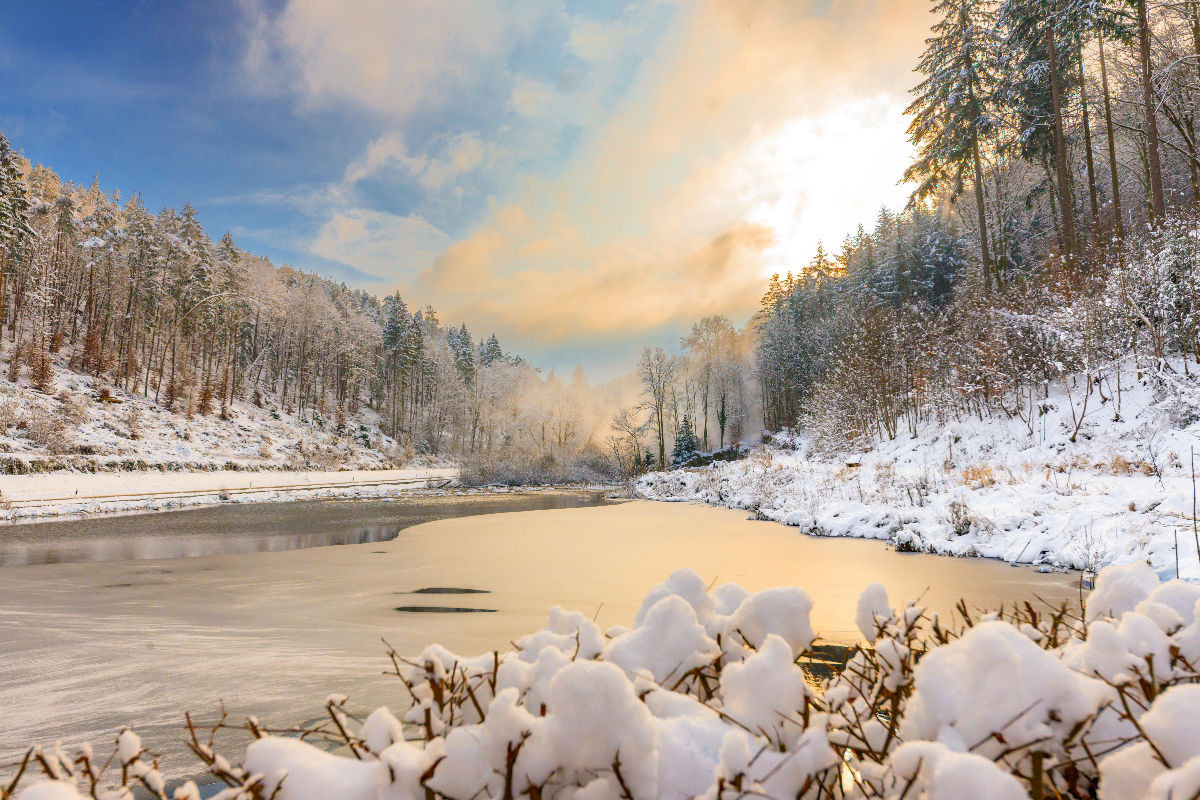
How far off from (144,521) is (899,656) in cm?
1481

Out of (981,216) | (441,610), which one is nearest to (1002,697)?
(441,610)

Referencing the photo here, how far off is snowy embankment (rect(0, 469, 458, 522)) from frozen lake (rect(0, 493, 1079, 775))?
15.2 ft

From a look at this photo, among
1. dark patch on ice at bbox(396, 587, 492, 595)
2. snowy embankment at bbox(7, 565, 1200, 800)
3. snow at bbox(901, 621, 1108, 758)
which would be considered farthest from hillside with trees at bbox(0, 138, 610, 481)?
snow at bbox(901, 621, 1108, 758)

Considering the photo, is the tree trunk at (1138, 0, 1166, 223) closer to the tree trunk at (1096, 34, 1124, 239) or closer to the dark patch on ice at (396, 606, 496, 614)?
the tree trunk at (1096, 34, 1124, 239)

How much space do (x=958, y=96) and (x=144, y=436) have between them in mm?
35226

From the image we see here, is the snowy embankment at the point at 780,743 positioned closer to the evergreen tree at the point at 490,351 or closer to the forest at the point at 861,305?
the forest at the point at 861,305

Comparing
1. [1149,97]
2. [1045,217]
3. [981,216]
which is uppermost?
[1045,217]

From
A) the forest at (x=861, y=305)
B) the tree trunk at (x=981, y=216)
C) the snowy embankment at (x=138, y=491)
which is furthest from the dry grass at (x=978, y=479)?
the snowy embankment at (x=138, y=491)

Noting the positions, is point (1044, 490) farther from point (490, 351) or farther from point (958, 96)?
point (490, 351)

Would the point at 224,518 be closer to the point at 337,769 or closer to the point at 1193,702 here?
the point at 337,769

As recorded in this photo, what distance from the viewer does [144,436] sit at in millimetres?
22656

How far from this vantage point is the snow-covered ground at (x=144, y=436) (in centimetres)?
1759

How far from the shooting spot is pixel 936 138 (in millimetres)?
18016

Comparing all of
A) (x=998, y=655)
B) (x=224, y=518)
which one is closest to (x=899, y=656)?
(x=998, y=655)
